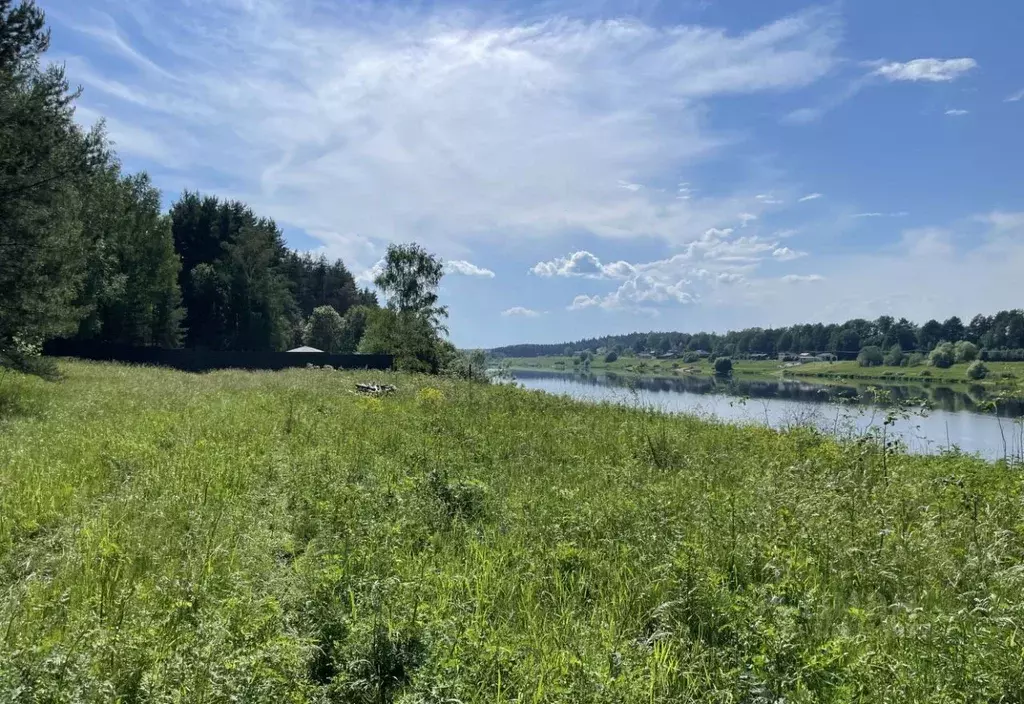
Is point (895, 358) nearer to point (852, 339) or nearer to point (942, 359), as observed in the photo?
point (942, 359)

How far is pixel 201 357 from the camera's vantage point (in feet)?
111

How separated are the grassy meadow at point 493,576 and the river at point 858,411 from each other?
930 mm

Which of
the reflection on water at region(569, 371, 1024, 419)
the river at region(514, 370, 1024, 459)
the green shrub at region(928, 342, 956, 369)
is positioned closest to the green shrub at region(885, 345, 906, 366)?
the green shrub at region(928, 342, 956, 369)

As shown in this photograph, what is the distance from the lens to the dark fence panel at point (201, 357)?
30.0 metres

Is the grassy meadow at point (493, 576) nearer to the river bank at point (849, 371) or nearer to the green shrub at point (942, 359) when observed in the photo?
the river bank at point (849, 371)

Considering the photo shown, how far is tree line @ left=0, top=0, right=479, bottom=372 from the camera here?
11.2 meters

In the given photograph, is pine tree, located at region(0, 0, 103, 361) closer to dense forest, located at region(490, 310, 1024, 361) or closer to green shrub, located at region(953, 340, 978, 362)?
dense forest, located at region(490, 310, 1024, 361)

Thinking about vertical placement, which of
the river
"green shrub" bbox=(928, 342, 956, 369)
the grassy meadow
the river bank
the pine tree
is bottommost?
the grassy meadow

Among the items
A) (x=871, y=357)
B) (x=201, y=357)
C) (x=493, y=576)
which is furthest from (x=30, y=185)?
(x=871, y=357)

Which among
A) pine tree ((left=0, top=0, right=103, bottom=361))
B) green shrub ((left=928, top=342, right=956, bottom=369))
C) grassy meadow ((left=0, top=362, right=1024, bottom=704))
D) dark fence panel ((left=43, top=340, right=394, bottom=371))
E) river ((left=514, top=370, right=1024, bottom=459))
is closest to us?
grassy meadow ((left=0, top=362, right=1024, bottom=704))

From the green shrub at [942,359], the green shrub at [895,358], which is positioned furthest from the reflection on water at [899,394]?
the green shrub at [895,358]

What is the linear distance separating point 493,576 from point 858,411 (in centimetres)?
812

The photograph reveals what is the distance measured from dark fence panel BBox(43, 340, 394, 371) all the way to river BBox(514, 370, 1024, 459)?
21.5 m

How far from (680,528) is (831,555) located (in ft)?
3.49
